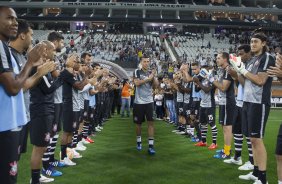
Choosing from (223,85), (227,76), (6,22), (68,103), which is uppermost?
(6,22)

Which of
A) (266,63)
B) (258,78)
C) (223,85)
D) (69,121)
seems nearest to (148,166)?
(69,121)

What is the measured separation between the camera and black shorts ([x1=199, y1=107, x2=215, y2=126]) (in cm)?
995

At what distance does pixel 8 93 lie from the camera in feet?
10.9

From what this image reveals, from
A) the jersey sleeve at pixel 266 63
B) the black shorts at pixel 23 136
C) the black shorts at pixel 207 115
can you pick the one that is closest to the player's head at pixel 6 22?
the black shorts at pixel 23 136

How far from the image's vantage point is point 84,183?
6316mm

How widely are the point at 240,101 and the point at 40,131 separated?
4125 millimetres

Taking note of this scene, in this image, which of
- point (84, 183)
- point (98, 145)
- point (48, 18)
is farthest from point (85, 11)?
point (84, 183)

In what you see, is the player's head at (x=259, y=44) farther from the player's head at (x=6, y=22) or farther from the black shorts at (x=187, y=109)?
the black shorts at (x=187, y=109)

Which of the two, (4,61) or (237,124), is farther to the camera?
(237,124)

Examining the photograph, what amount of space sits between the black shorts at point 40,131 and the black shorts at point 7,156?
88.1 inches

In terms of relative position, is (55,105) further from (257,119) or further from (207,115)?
(207,115)

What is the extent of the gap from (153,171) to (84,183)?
5.14ft

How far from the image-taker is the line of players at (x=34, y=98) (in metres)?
3.34

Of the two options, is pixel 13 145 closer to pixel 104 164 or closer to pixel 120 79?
pixel 104 164
